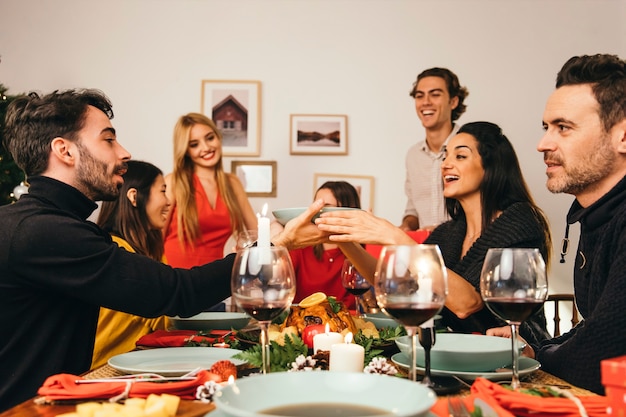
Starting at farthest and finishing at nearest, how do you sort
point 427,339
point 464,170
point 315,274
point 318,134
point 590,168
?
point 318,134, point 315,274, point 464,170, point 590,168, point 427,339

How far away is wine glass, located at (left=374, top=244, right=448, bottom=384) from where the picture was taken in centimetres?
96

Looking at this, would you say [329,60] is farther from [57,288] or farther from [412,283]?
[412,283]

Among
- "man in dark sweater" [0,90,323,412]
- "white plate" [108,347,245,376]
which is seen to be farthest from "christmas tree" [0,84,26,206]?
"white plate" [108,347,245,376]

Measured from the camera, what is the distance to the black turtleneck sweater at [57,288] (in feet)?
5.17

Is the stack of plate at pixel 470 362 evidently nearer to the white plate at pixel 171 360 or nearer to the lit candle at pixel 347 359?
the lit candle at pixel 347 359

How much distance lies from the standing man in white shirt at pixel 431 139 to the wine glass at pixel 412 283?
10.2ft

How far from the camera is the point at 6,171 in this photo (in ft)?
13.2

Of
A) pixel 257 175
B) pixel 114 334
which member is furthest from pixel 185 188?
pixel 114 334

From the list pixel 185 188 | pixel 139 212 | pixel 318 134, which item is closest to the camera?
pixel 139 212

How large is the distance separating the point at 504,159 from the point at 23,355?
1685mm

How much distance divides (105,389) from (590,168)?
1.27 meters

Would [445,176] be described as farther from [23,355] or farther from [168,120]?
[168,120]

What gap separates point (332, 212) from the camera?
187 cm

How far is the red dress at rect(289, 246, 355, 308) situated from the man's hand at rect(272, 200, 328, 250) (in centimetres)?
123
